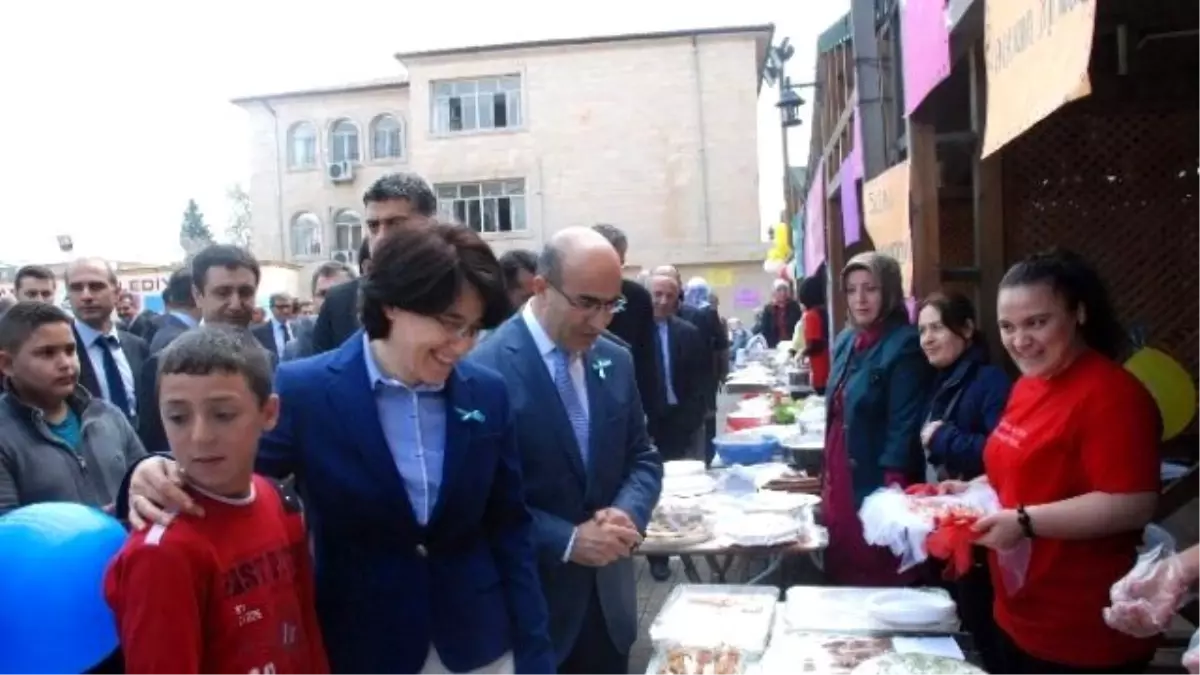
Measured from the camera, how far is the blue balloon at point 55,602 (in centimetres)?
177

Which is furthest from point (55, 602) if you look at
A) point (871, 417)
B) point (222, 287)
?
point (871, 417)

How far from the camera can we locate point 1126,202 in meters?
4.57

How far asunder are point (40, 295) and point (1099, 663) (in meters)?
5.85

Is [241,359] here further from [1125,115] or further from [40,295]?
[40,295]

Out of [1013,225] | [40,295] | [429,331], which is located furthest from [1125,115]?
[40,295]

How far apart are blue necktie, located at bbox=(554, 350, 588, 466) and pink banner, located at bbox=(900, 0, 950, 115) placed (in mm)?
1725

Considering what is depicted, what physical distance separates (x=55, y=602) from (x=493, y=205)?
3046cm

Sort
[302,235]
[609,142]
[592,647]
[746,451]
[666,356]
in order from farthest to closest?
1. [302,235]
2. [609,142]
3. [666,356]
4. [746,451]
5. [592,647]

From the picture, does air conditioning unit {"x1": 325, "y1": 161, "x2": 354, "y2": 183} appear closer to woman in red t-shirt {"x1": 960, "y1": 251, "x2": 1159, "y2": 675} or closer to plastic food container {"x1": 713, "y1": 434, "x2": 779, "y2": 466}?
plastic food container {"x1": 713, "y1": 434, "x2": 779, "y2": 466}

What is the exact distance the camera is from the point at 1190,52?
4219mm

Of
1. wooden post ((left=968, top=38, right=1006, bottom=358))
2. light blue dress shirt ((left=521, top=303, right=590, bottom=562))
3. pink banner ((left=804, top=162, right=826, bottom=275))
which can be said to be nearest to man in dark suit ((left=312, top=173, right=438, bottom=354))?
light blue dress shirt ((left=521, top=303, right=590, bottom=562))

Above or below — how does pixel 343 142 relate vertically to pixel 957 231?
above

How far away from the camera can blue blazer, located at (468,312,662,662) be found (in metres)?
2.58

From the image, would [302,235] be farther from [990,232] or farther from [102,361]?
[990,232]
